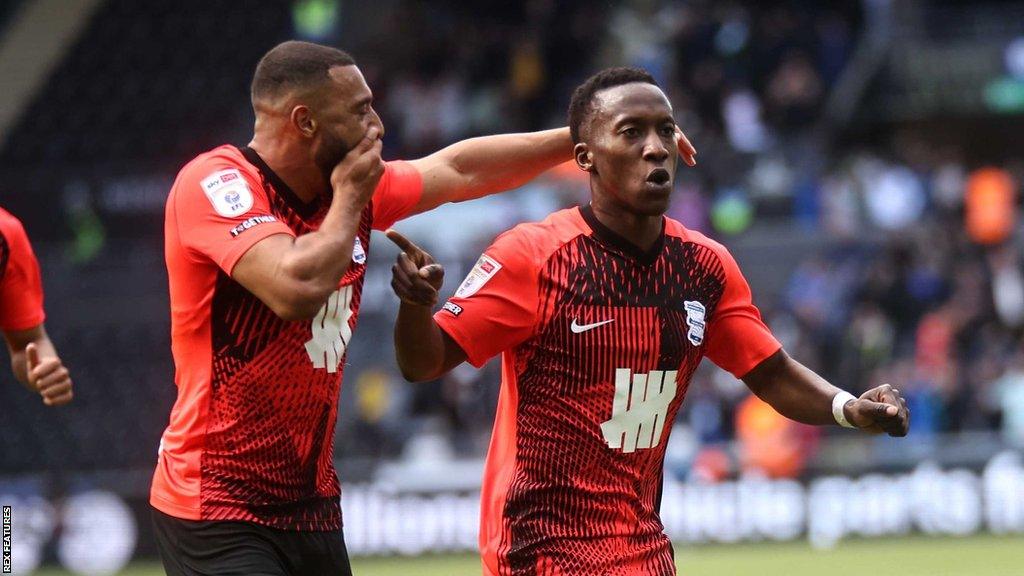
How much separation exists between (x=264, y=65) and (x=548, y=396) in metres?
1.36

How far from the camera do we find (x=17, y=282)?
21.4ft

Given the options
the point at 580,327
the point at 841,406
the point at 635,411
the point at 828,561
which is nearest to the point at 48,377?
the point at 580,327

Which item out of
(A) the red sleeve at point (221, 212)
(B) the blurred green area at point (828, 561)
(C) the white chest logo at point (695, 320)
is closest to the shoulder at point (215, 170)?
(A) the red sleeve at point (221, 212)

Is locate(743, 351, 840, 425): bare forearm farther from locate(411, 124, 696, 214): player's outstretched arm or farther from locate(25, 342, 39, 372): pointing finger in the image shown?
locate(25, 342, 39, 372): pointing finger

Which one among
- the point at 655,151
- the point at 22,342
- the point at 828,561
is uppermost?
the point at 655,151

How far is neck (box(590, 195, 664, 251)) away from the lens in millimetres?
5176

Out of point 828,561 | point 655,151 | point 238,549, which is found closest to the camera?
point 238,549

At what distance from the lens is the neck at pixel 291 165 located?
16.0ft

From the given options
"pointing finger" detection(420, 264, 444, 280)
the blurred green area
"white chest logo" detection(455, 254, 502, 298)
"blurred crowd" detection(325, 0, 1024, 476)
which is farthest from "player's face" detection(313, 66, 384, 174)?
"blurred crowd" detection(325, 0, 1024, 476)

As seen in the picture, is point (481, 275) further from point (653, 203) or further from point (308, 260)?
point (308, 260)

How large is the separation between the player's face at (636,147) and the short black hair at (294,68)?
2.89ft

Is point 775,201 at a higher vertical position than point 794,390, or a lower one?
higher

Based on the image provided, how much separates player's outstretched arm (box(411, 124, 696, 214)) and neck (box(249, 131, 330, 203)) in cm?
78

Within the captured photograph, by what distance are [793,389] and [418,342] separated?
139 cm
